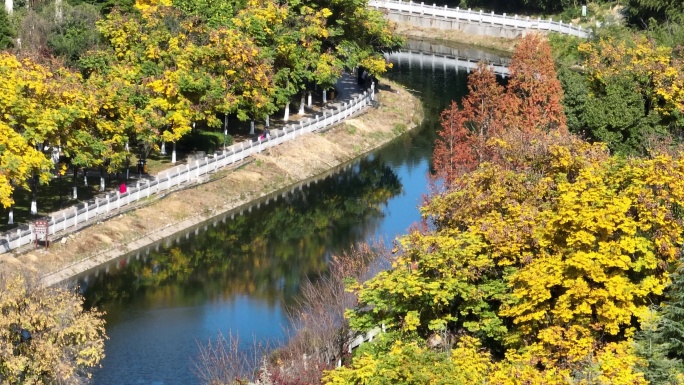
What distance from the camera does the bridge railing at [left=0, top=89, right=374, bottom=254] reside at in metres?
80.1

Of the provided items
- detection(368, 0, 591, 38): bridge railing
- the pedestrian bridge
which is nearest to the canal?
the pedestrian bridge

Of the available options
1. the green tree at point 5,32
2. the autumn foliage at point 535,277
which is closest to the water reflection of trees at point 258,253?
the autumn foliage at point 535,277

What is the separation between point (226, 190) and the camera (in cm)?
9606

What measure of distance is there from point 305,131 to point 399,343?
57.0 metres

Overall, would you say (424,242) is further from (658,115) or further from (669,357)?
(658,115)

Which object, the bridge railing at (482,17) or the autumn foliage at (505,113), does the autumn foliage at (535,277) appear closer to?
the autumn foliage at (505,113)

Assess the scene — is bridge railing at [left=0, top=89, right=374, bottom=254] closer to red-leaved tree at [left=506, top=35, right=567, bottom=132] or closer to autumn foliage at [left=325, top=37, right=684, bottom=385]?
red-leaved tree at [left=506, top=35, right=567, bottom=132]

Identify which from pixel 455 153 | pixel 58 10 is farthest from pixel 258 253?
pixel 58 10

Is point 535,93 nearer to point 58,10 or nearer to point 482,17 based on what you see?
point 58,10

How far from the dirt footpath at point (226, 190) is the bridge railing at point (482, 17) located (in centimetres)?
3025

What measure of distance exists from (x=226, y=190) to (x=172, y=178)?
4.41 m

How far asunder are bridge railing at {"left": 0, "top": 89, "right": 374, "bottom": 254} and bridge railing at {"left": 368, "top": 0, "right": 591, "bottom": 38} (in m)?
38.8

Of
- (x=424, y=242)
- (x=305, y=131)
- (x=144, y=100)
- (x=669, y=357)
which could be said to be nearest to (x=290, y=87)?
(x=305, y=131)

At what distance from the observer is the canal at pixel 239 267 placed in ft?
230
